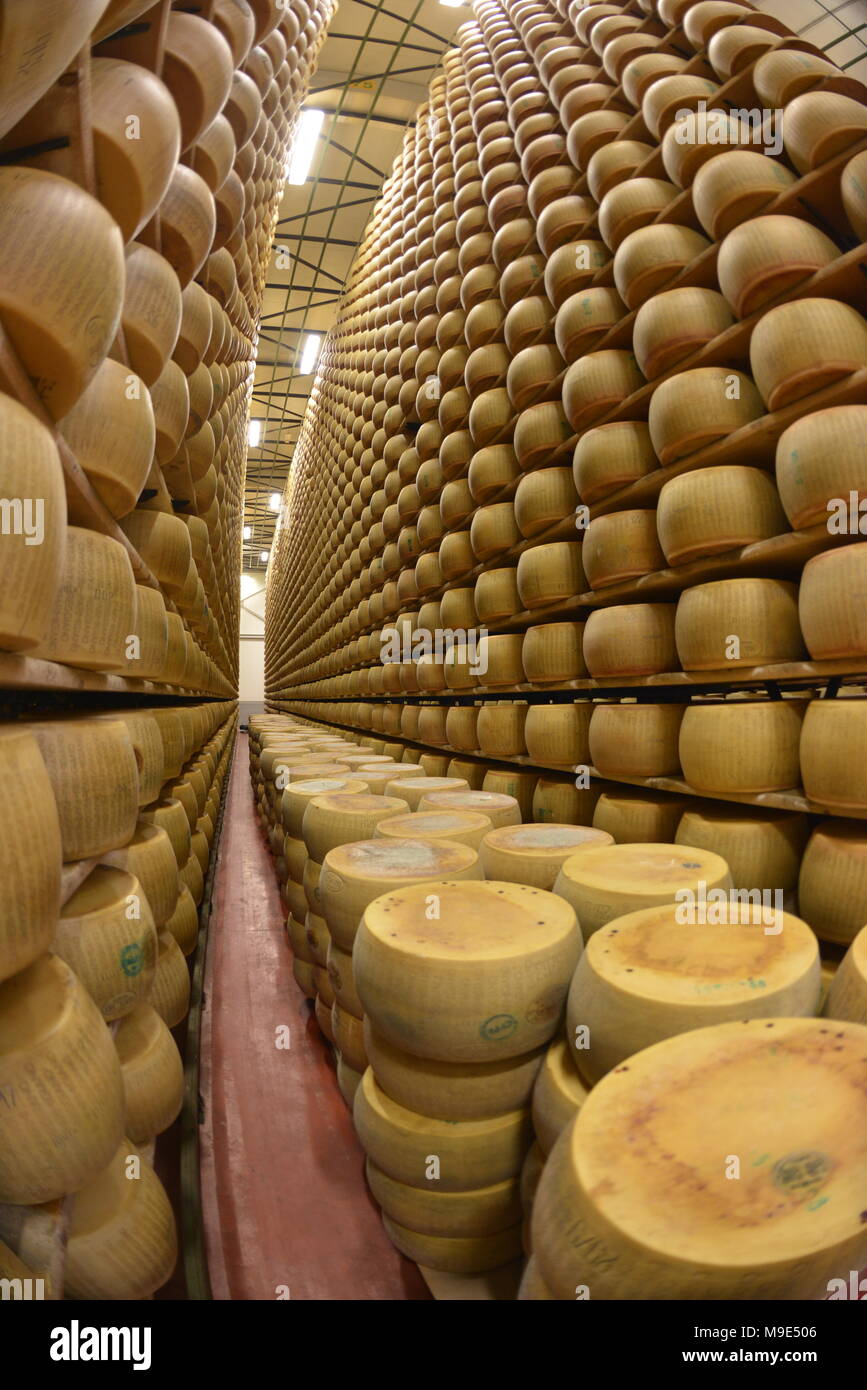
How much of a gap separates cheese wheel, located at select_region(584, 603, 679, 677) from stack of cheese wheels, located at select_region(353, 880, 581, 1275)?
1.24 metres

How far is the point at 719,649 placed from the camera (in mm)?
1835

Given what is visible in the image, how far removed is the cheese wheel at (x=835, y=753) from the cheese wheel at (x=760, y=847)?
22cm

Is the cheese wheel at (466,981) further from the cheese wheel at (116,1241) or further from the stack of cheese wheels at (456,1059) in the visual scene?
the cheese wheel at (116,1241)

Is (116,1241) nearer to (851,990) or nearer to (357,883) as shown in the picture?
(357,883)

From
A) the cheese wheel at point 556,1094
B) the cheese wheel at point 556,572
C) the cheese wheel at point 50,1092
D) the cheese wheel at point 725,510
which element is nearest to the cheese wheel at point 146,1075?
the cheese wheel at point 50,1092

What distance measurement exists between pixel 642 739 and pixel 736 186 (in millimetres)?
1600

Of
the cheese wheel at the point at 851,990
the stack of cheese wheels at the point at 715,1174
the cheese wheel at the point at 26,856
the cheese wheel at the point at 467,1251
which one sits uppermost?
the cheese wheel at the point at 26,856

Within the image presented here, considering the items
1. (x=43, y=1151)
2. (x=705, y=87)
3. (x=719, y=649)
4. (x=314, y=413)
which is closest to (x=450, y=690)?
(x=719, y=649)

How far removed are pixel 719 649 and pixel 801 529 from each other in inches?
13.8

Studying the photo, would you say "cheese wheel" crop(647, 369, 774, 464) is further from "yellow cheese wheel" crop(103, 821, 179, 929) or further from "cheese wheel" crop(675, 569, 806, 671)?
"yellow cheese wheel" crop(103, 821, 179, 929)

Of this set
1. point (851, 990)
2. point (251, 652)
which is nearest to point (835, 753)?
point (851, 990)

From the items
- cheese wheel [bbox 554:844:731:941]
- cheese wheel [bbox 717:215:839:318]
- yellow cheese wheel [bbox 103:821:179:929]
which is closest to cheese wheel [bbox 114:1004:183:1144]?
yellow cheese wheel [bbox 103:821:179:929]

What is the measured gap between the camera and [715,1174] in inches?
23.0

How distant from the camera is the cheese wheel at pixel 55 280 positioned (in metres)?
0.74
